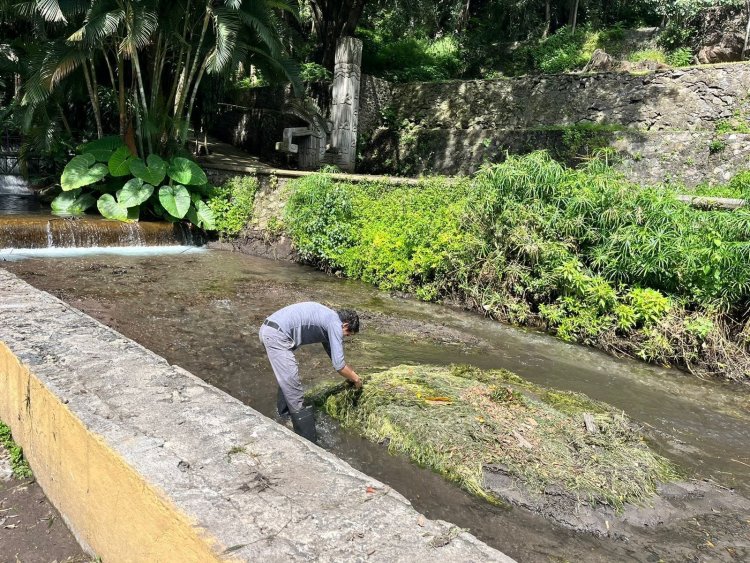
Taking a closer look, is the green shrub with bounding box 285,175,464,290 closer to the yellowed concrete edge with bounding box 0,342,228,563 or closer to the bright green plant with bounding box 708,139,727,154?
the bright green plant with bounding box 708,139,727,154

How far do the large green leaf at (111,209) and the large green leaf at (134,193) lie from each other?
0.11 metres

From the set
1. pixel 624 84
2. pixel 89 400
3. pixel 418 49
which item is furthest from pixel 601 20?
pixel 89 400

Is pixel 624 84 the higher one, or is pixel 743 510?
pixel 624 84

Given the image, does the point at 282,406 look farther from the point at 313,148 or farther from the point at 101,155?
the point at 313,148

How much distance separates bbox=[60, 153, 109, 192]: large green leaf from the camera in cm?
1302

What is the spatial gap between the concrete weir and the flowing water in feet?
5.77

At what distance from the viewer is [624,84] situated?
1480 centimetres

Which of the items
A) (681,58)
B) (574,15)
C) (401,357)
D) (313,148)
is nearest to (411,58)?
(574,15)

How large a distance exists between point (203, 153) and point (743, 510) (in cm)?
1729

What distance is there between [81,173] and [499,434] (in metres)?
12.0

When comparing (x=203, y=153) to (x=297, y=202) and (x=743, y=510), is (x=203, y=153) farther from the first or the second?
(x=743, y=510)

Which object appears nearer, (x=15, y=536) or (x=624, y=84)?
(x=15, y=536)

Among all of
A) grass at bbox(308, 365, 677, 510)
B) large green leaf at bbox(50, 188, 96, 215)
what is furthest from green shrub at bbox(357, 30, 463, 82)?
grass at bbox(308, 365, 677, 510)

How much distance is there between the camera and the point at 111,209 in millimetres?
12906
